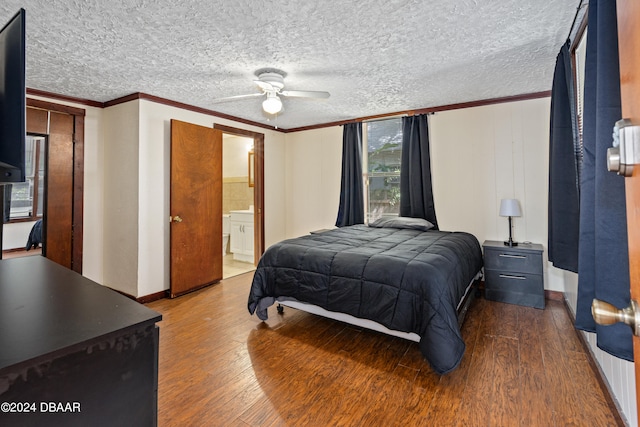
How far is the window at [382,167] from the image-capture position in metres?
4.64

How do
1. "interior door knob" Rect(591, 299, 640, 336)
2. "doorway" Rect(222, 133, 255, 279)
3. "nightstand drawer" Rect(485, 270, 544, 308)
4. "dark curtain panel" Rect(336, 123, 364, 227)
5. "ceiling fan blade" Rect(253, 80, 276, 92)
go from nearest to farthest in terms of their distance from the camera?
"interior door knob" Rect(591, 299, 640, 336) < "ceiling fan blade" Rect(253, 80, 276, 92) < "nightstand drawer" Rect(485, 270, 544, 308) < "dark curtain panel" Rect(336, 123, 364, 227) < "doorway" Rect(222, 133, 255, 279)

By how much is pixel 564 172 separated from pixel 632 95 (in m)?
2.20

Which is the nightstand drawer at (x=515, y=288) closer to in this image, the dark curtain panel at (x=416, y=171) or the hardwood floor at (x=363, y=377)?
the hardwood floor at (x=363, y=377)

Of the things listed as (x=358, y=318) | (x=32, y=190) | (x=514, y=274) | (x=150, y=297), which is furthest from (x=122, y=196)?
(x=514, y=274)

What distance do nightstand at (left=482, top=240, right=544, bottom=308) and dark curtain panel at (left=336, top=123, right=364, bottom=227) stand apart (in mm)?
1944

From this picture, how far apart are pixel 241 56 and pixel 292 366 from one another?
8.25 ft

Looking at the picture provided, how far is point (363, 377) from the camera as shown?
→ 2.02m

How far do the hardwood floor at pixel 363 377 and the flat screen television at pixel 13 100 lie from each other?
1.42m

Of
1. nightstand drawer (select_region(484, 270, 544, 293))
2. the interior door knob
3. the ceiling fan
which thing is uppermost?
the ceiling fan

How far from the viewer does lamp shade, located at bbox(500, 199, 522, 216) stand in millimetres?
3397

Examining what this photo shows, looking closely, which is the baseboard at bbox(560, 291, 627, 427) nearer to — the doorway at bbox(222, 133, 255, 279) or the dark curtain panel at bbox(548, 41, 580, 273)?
the dark curtain panel at bbox(548, 41, 580, 273)

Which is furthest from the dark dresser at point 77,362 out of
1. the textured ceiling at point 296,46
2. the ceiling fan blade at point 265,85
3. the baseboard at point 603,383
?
the ceiling fan blade at point 265,85

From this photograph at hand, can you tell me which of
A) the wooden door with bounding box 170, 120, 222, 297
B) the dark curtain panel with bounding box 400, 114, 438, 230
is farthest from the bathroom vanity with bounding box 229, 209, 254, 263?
the dark curtain panel with bounding box 400, 114, 438, 230

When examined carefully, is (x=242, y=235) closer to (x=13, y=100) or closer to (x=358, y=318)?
(x=358, y=318)
